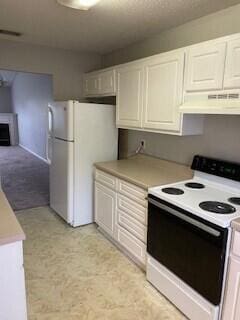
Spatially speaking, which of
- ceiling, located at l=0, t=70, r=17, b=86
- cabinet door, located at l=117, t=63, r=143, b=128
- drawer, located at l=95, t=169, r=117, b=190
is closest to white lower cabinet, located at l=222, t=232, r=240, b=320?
A: drawer, located at l=95, t=169, r=117, b=190

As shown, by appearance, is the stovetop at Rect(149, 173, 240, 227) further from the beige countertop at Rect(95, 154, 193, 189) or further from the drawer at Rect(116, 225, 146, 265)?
the drawer at Rect(116, 225, 146, 265)

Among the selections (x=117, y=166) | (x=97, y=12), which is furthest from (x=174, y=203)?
(x=97, y=12)

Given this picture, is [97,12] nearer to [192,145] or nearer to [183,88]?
[183,88]

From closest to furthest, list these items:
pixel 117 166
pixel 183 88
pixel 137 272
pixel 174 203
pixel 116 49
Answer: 1. pixel 174 203
2. pixel 183 88
3. pixel 137 272
4. pixel 117 166
5. pixel 116 49

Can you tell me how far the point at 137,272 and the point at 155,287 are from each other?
0.87ft

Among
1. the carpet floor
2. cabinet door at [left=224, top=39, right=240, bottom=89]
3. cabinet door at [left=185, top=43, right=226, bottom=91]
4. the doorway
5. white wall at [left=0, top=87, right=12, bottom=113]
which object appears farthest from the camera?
white wall at [left=0, top=87, right=12, bottom=113]

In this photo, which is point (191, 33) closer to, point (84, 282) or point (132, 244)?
point (132, 244)

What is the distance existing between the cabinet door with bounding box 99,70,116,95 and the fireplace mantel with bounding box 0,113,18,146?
7698mm

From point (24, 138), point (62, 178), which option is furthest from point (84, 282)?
point (24, 138)

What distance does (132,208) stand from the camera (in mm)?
2418

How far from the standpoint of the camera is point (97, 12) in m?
2.24

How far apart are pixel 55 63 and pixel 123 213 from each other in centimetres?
240

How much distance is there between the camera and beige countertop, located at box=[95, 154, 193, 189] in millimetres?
2361

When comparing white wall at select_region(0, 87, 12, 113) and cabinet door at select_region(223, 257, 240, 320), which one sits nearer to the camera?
cabinet door at select_region(223, 257, 240, 320)
